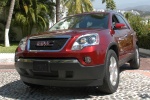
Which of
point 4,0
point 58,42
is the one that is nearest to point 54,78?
point 58,42

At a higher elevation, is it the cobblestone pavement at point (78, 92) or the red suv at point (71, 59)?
the red suv at point (71, 59)

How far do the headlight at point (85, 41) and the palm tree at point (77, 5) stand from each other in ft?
54.9

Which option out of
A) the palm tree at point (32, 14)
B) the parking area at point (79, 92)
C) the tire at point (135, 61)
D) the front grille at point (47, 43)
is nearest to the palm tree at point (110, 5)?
the palm tree at point (32, 14)

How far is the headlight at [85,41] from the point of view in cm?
507

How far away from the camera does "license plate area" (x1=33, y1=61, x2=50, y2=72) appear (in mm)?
5133

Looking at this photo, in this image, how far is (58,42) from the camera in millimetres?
5191

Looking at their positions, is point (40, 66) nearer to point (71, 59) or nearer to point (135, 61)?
point (71, 59)

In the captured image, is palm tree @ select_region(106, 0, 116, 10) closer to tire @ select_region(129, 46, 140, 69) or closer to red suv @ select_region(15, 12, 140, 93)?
tire @ select_region(129, 46, 140, 69)

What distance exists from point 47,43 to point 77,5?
16.8 m

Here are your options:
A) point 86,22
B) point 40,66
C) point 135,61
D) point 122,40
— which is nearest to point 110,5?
point 135,61

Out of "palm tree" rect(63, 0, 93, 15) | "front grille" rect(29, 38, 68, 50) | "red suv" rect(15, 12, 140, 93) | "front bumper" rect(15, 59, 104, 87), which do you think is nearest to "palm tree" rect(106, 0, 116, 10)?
"palm tree" rect(63, 0, 93, 15)

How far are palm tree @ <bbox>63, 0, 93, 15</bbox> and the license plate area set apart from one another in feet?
55.2

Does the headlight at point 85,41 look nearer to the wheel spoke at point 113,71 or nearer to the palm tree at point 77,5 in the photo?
the wheel spoke at point 113,71

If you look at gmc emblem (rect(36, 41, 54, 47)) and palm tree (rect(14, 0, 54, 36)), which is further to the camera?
palm tree (rect(14, 0, 54, 36))
